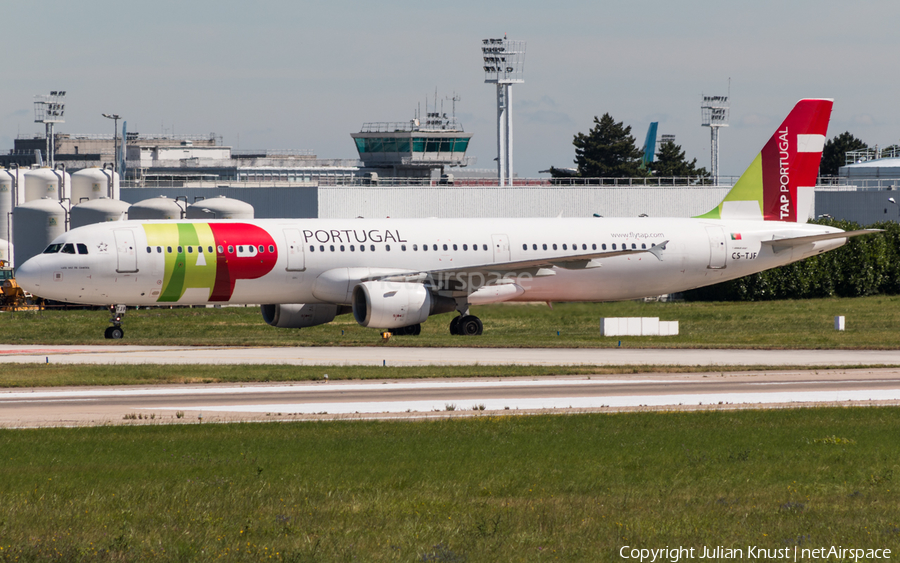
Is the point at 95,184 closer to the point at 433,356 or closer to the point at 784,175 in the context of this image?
the point at 784,175

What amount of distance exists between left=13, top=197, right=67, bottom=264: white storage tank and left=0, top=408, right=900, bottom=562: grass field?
188 ft

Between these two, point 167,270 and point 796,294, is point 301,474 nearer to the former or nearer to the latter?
point 167,270

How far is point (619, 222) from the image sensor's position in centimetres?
4541

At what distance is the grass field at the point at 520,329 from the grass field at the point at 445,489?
19.3 meters

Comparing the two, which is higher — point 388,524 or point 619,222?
point 619,222

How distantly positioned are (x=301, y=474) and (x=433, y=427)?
4.99 meters

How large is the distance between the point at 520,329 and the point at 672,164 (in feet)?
388

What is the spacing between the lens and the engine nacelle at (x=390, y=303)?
39.6m

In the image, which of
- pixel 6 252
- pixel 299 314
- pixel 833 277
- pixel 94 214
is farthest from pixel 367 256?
pixel 6 252

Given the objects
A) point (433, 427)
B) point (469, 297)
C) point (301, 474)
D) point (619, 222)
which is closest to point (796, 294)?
point (619, 222)

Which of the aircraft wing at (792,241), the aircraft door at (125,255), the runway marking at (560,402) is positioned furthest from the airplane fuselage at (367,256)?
the runway marking at (560,402)

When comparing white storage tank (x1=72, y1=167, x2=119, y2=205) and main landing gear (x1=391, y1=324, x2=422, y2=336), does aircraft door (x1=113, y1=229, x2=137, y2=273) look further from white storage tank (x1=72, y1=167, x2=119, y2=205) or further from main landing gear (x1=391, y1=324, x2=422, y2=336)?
white storage tank (x1=72, y1=167, x2=119, y2=205)

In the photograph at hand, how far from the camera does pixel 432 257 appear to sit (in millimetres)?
43062

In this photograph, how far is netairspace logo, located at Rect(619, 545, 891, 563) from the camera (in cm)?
1167
